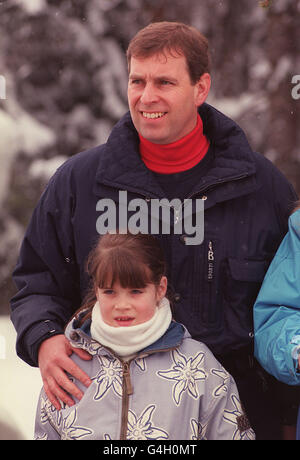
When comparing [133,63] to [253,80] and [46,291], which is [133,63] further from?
[253,80]

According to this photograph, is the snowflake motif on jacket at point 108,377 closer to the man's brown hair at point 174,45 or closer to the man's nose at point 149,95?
the man's nose at point 149,95

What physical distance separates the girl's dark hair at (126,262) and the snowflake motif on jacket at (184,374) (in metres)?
0.29

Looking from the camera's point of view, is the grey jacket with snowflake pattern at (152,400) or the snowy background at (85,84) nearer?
the grey jacket with snowflake pattern at (152,400)

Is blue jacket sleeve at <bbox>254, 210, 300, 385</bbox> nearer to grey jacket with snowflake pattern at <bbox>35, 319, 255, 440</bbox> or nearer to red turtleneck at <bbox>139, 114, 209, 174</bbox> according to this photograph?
grey jacket with snowflake pattern at <bbox>35, 319, 255, 440</bbox>

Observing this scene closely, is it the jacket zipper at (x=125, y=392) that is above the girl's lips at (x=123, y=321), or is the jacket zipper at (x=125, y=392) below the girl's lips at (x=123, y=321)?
below

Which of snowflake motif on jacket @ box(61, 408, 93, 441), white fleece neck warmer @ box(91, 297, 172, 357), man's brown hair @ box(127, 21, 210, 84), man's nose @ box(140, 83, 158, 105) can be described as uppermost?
man's brown hair @ box(127, 21, 210, 84)

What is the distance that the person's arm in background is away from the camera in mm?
2717

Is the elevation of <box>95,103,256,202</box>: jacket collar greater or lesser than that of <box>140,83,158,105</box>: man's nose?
lesser

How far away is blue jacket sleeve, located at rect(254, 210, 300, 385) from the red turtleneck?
479 mm

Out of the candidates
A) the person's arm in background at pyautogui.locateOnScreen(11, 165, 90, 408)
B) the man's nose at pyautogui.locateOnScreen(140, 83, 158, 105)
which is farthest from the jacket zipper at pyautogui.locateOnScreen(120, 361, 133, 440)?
the man's nose at pyautogui.locateOnScreen(140, 83, 158, 105)

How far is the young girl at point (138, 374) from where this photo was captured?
238 cm

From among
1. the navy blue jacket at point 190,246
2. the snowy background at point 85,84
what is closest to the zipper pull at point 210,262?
the navy blue jacket at point 190,246

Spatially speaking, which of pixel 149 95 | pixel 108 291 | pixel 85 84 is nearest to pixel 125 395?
pixel 108 291

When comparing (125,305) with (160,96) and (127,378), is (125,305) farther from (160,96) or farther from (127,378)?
(160,96)
